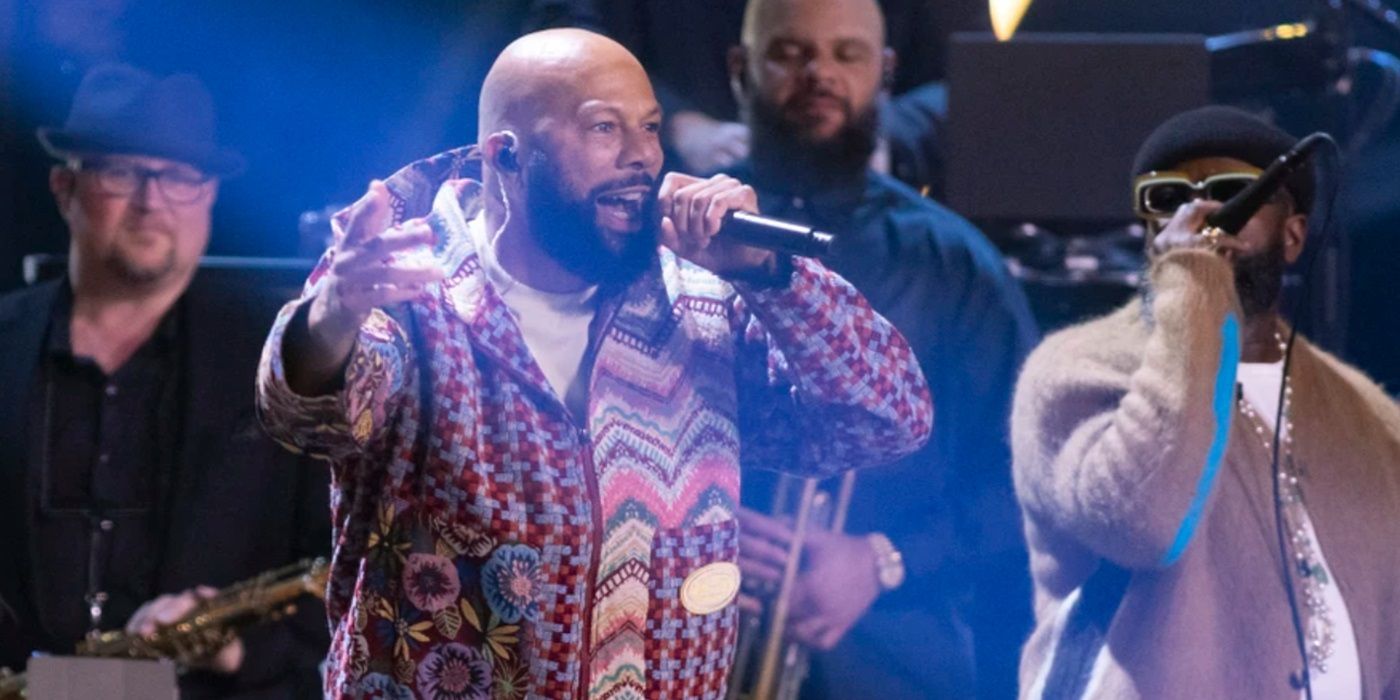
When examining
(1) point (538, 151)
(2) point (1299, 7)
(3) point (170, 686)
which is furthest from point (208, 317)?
(2) point (1299, 7)

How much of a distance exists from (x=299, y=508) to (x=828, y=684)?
107 centimetres

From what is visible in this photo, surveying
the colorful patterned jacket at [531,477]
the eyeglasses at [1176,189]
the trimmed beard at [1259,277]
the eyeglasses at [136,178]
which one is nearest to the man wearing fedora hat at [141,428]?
the eyeglasses at [136,178]

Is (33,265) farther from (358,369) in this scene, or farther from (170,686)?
(358,369)

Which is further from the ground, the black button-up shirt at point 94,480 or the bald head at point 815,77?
the bald head at point 815,77

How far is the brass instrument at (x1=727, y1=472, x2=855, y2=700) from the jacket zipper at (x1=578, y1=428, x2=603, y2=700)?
4.22 ft

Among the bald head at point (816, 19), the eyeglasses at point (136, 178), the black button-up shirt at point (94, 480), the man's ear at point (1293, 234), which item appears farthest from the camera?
the bald head at point (816, 19)

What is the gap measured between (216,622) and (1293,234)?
6.78 ft

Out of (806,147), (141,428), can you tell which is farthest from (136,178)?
(806,147)

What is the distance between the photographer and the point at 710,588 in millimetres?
2412

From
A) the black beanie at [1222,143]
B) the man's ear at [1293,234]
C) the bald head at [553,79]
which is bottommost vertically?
the man's ear at [1293,234]

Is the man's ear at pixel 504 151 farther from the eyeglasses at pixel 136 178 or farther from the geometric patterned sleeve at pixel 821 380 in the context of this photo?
the eyeglasses at pixel 136 178

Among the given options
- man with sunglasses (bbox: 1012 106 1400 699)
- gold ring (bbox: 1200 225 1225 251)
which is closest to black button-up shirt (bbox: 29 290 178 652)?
man with sunglasses (bbox: 1012 106 1400 699)

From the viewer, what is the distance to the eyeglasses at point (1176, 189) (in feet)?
10.8

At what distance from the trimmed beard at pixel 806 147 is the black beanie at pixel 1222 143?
0.76 m
